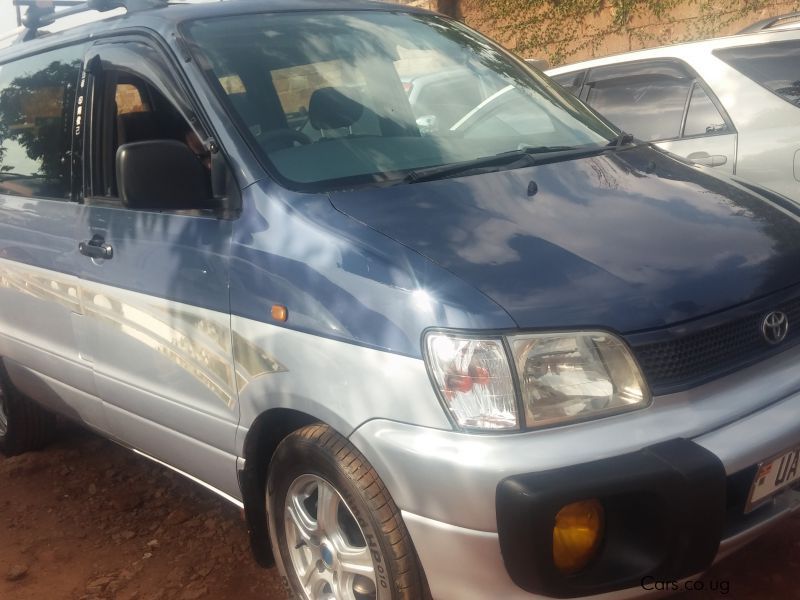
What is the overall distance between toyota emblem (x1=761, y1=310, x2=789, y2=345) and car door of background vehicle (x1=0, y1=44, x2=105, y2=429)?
247 centimetres

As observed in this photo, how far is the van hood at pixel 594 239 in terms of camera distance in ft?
7.64

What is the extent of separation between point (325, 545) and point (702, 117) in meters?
3.77

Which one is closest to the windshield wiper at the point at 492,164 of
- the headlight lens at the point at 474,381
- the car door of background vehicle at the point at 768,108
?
the headlight lens at the point at 474,381

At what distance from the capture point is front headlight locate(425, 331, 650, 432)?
2240 millimetres

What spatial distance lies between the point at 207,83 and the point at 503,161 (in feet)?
3.36

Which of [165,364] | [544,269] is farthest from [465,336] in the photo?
[165,364]

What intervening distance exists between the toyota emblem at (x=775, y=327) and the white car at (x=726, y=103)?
2409 millimetres

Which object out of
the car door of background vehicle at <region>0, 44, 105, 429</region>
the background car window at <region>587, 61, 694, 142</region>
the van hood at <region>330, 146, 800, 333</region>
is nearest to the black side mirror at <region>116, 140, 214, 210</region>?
the van hood at <region>330, 146, 800, 333</region>

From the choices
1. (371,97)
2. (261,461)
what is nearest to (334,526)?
(261,461)

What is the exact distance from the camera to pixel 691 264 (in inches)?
98.8

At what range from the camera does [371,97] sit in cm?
338

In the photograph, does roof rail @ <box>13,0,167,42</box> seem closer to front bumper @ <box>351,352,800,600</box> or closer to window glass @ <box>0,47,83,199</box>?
window glass @ <box>0,47,83,199</box>

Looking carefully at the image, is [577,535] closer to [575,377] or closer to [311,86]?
[575,377]

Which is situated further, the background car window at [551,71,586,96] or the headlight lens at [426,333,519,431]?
the background car window at [551,71,586,96]
